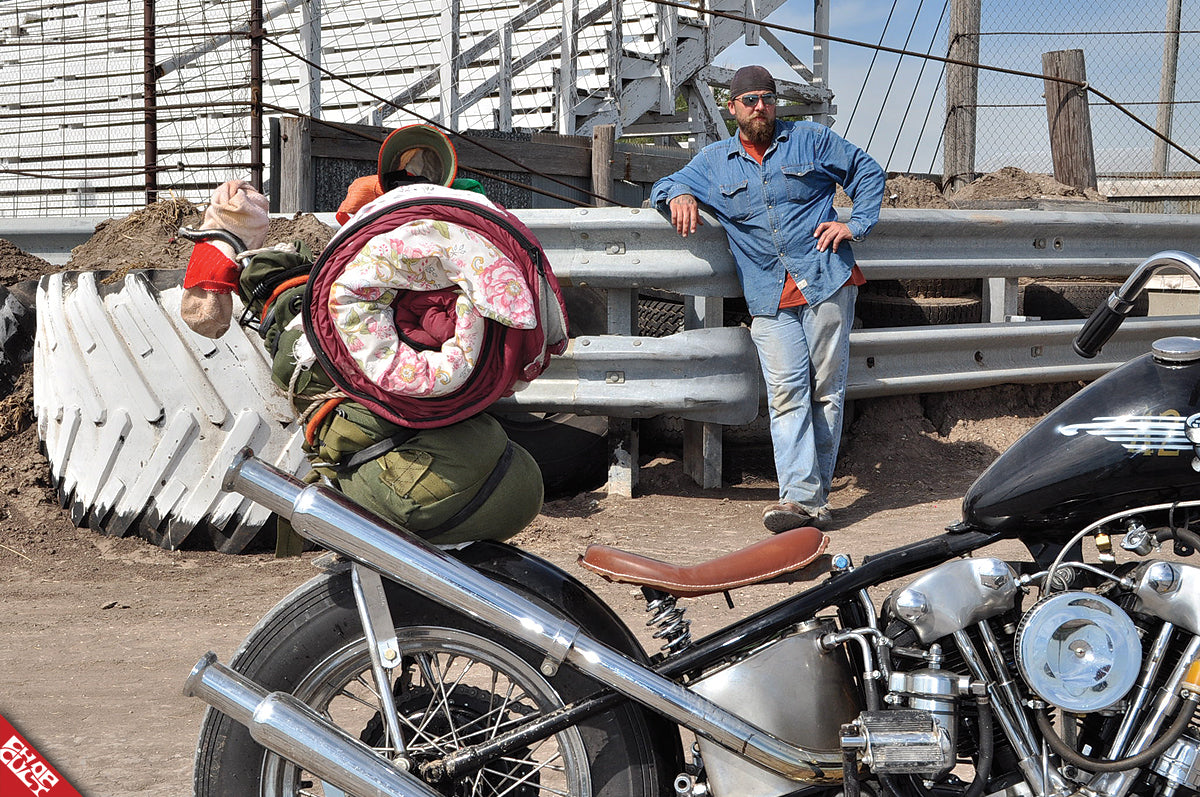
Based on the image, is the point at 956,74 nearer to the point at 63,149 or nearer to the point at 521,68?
the point at 521,68

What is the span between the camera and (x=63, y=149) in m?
13.9

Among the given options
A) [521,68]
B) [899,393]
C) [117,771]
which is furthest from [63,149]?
[117,771]

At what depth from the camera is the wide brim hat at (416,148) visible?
9.26 feet

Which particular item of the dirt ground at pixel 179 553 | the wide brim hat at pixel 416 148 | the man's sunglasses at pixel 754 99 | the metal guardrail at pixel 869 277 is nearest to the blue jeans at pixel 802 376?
the metal guardrail at pixel 869 277

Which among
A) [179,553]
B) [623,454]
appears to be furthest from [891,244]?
[179,553]

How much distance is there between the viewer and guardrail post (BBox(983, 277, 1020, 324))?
630 cm

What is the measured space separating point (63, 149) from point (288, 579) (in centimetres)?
1124

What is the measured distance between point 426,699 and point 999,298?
480 cm

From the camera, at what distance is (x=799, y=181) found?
5.34m

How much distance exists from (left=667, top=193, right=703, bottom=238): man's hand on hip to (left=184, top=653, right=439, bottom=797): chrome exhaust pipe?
3307mm

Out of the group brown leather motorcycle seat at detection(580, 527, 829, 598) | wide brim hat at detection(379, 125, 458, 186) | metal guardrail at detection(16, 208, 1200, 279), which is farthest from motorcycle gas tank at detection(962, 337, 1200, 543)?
metal guardrail at detection(16, 208, 1200, 279)

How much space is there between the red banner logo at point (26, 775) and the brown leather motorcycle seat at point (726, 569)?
5.30ft

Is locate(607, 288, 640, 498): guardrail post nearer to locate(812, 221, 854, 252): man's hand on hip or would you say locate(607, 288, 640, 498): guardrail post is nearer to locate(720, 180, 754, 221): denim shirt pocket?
locate(720, 180, 754, 221): denim shirt pocket

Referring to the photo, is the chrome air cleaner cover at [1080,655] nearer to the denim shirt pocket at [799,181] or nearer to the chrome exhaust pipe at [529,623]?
the chrome exhaust pipe at [529,623]
